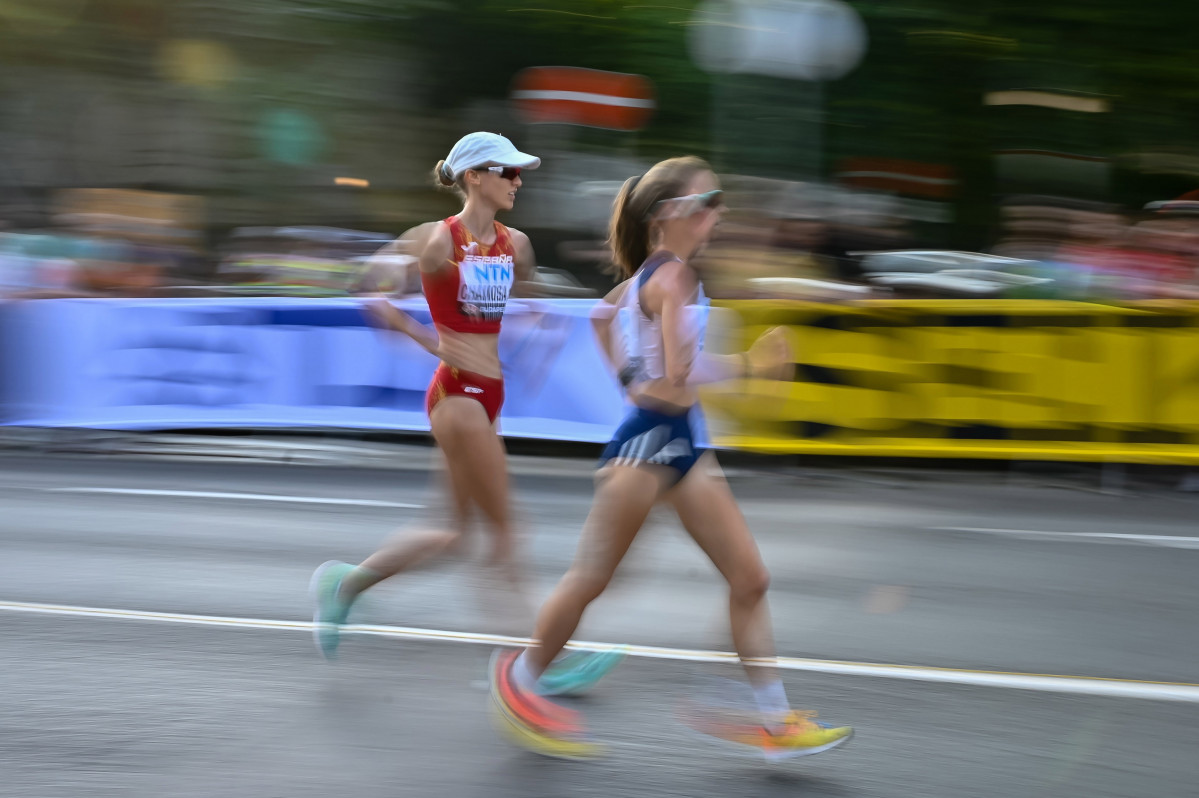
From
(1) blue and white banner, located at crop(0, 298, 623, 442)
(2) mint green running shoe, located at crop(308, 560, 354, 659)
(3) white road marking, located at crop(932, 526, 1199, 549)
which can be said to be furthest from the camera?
(1) blue and white banner, located at crop(0, 298, 623, 442)

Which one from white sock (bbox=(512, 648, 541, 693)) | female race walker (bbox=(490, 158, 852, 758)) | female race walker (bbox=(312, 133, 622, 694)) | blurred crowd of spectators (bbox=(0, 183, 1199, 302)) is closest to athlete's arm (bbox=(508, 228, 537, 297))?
female race walker (bbox=(312, 133, 622, 694))

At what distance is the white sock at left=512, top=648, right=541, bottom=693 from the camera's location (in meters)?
4.24

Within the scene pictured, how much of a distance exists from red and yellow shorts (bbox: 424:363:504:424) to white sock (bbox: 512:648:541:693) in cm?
102

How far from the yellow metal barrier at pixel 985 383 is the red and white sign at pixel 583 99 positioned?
234 inches

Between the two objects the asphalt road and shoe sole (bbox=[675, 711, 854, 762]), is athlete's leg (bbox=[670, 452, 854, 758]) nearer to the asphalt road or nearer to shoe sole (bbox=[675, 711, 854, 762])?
shoe sole (bbox=[675, 711, 854, 762])

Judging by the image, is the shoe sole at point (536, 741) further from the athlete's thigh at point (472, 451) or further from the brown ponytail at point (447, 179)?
the brown ponytail at point (447, 179)

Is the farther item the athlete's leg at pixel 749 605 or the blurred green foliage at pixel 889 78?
the blurred green foliage at pixel 889 78

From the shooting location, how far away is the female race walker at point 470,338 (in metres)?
4.89

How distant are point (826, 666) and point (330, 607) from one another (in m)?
1.86

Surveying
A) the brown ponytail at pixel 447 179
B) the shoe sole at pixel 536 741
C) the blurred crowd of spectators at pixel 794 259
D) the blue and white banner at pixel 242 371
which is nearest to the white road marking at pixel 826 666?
the shoe sole at pixel 536 741

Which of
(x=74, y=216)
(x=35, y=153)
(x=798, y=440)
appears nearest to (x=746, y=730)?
(x=798, y=440)

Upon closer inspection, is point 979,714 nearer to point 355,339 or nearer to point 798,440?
point 798,440

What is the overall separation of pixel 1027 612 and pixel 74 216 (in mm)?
10889

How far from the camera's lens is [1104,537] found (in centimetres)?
779
